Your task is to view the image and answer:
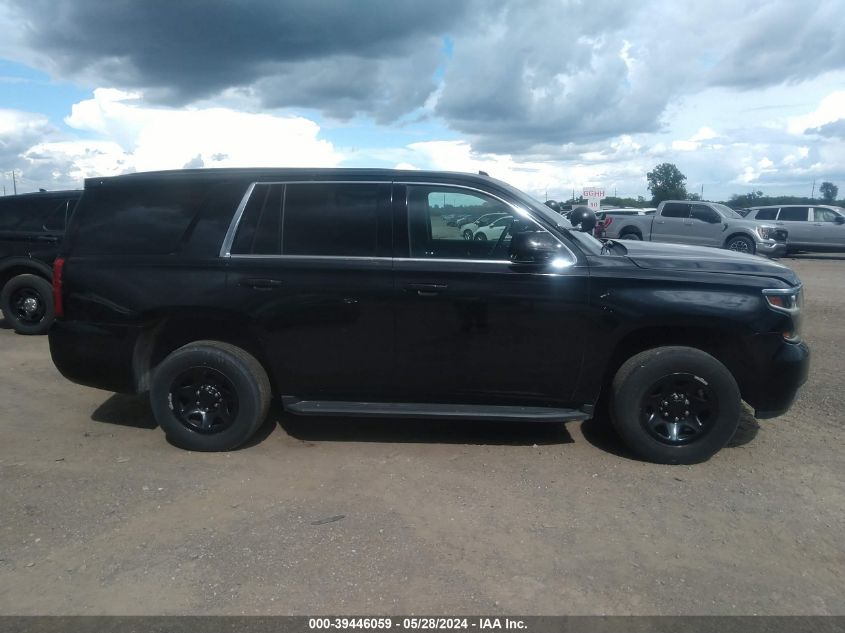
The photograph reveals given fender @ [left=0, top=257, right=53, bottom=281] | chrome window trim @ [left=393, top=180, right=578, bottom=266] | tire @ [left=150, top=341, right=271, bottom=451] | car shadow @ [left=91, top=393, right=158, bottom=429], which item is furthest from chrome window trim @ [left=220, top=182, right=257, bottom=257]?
fender @ [left=0, top=257, right=53, bottom=281]

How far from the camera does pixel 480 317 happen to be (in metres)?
4.68

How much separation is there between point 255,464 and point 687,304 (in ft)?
9.96

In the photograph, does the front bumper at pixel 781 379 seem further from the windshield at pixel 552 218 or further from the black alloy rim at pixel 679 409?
the windshield at pixel 552 218

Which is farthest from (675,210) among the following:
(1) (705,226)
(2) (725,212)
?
(2) (725,212)

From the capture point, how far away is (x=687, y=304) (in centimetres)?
457

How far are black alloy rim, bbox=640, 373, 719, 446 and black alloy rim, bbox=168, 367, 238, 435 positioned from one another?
281cm

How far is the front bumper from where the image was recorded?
15.1ft

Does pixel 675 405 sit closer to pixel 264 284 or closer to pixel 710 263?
pixel 710 263

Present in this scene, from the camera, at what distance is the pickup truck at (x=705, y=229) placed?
2002 centimetres

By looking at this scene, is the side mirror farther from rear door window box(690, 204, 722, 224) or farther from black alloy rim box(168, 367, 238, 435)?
rear door window box(690, 204, 722, 224)

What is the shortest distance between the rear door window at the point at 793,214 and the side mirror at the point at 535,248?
826 inches

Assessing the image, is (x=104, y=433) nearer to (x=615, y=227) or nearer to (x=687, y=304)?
(x=687, y=304)

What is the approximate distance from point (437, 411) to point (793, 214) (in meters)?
21.8
